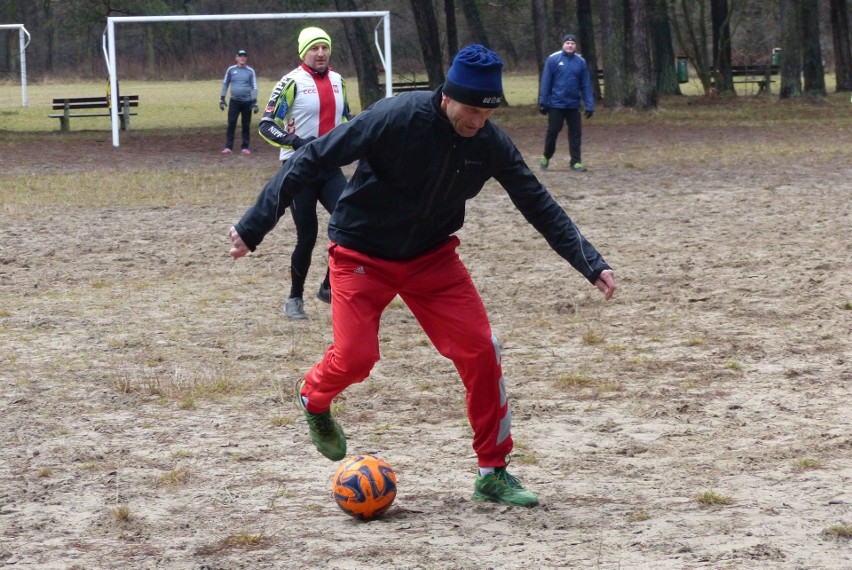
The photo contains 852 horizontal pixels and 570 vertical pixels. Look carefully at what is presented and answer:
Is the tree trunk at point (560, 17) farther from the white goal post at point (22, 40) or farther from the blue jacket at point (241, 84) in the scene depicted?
the white goal post at point (22, 40)

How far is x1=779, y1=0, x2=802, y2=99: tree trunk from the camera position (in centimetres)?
3312

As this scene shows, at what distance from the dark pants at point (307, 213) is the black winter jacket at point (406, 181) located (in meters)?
3.34

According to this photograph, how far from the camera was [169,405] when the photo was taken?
21.5ft

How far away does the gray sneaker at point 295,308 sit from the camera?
8.71m

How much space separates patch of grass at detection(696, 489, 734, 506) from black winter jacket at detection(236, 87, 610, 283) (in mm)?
973

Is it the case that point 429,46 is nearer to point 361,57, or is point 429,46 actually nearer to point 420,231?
point 361,57

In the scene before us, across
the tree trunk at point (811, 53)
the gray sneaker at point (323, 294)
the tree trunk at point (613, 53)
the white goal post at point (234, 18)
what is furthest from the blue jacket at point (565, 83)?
the tree trunk at point (811, 53)

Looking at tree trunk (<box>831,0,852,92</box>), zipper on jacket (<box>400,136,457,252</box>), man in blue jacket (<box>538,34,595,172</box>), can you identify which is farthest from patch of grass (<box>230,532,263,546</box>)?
tree trunk (<box>831,0,852,92</box>)

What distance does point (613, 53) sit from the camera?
30688 mm

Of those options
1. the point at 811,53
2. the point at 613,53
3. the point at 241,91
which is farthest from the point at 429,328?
the point at 811,53

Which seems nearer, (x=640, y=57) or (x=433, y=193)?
(x=433, y=193)

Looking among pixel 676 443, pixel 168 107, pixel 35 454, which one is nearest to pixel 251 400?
pixel 35 454

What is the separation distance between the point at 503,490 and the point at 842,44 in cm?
3787

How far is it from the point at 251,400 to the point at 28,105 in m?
37.6
